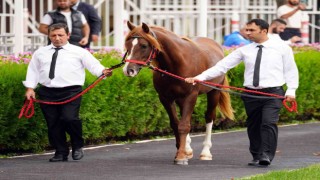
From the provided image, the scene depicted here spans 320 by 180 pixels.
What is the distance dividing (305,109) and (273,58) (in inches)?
264

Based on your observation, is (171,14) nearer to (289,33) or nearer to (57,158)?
(289,33)

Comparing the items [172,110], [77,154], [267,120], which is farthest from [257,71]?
[77,154]

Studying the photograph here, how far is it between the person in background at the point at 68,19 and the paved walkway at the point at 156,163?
212cm

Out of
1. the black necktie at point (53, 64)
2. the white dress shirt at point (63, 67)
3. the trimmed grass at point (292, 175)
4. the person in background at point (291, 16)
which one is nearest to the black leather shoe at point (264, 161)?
→ the trimmed grass at point (292, 175)

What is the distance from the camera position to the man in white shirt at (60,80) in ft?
42.2

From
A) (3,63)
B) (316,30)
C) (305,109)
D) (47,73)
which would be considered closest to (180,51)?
(47,73)

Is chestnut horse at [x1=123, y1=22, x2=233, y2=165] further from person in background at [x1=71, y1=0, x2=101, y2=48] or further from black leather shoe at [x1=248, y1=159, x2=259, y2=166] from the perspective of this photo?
person in background at [x1=71, y1=0, x2=101, y2=48]

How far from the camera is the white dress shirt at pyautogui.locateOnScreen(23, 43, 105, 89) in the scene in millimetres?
12852

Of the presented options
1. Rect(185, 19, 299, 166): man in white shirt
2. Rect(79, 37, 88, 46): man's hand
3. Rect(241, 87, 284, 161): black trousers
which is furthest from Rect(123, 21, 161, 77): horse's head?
Rect(79, 37, 88, 46): man's hand

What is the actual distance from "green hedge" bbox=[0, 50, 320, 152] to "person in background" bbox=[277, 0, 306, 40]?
13.5ft

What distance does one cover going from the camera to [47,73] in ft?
42.2

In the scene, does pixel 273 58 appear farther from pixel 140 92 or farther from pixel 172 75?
pixel 140 92

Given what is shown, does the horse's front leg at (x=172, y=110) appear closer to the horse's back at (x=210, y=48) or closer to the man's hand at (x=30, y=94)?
the horse's back at (x=210, y=48)

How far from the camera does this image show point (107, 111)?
49.0 ft
